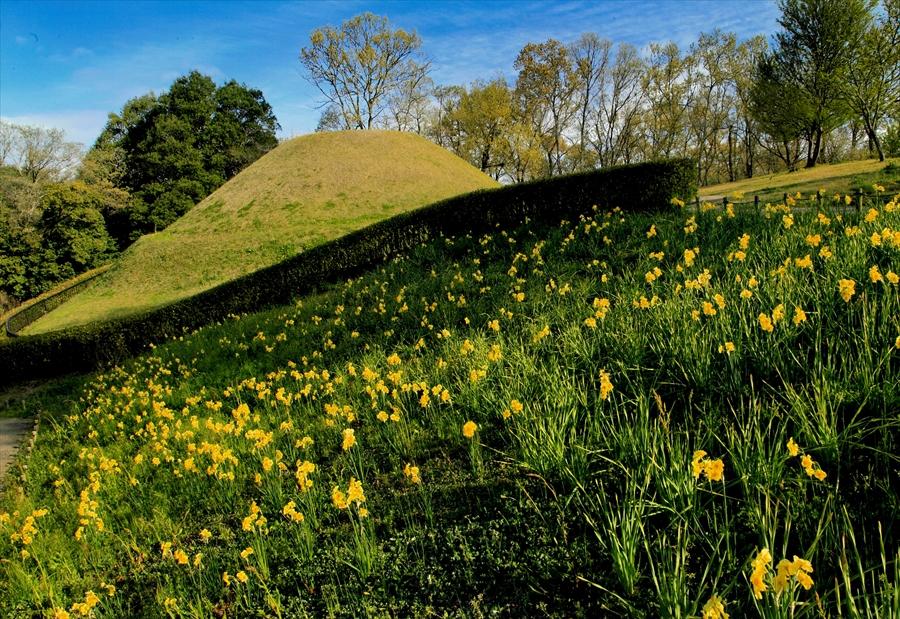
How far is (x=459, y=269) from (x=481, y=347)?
5272 millimetres

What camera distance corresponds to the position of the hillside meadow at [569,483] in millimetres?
2055

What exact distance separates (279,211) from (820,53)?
3577 centimetres

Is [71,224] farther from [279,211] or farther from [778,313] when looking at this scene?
[778,313]

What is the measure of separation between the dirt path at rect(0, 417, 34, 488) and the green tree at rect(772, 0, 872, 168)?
3993cm

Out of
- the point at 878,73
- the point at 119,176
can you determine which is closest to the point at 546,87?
the point at 878,73

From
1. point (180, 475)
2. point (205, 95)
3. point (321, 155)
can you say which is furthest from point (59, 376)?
point (205, 95)

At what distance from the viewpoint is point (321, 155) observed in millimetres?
32125

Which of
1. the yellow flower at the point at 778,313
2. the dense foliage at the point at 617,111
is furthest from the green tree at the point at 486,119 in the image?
the yellow flower at the point at 778,313

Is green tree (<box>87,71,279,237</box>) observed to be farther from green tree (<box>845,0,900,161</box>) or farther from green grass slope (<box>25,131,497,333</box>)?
green tree (<box>845,0,900,161</box>)

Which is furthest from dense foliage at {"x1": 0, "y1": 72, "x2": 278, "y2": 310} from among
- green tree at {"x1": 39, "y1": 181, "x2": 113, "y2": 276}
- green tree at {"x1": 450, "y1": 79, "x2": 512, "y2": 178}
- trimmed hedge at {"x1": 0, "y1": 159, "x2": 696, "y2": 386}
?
trimmed hedge at {"x1": 0, "y1": 159, "x2": 696, "y2": 386}

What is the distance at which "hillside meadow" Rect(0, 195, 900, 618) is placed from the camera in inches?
80.9

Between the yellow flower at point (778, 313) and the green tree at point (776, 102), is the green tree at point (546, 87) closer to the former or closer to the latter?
the green tree at point (776, 102)

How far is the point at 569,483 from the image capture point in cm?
275

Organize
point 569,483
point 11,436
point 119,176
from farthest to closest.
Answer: point 119,176
point 11,436
point 569,483
